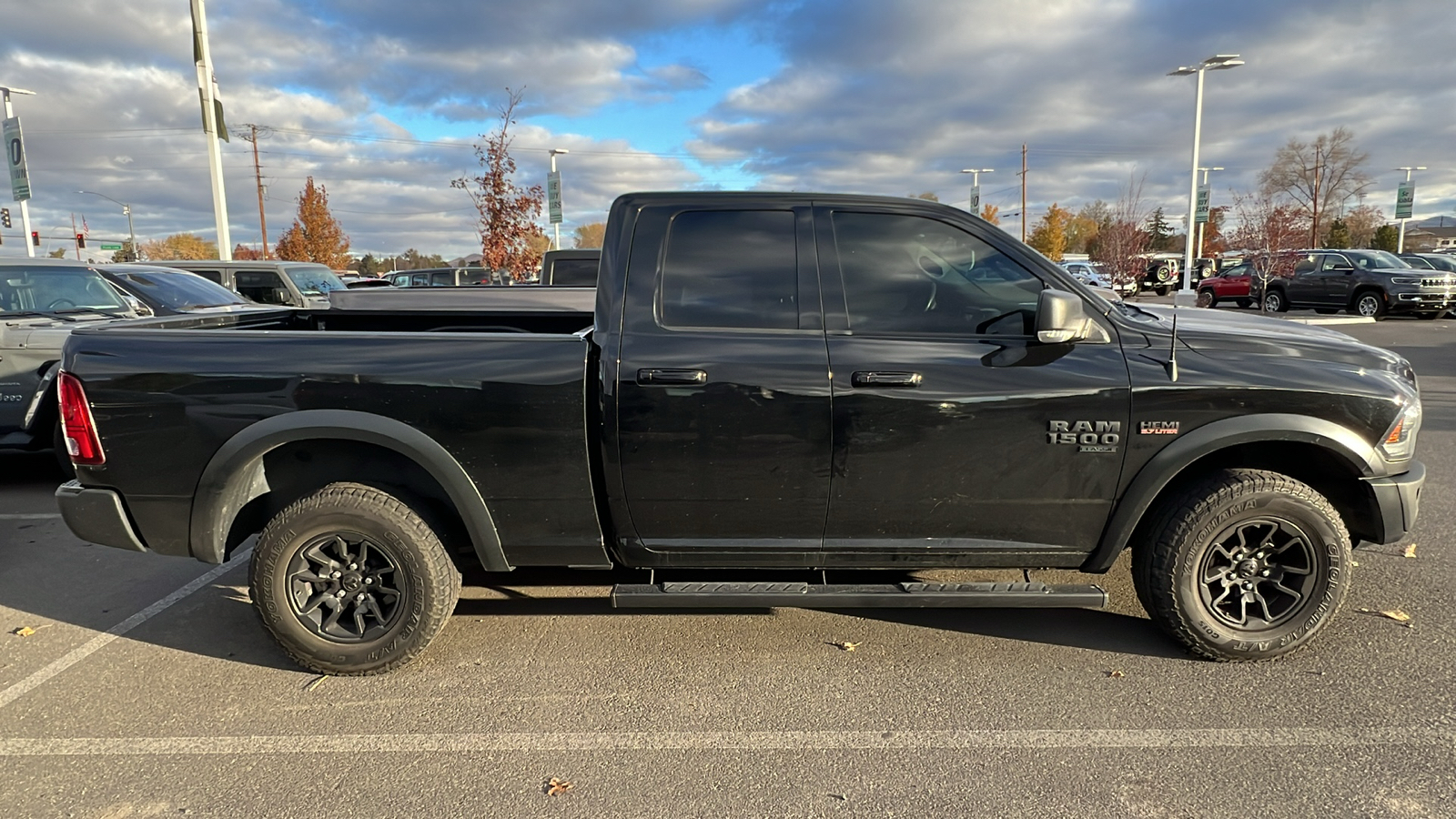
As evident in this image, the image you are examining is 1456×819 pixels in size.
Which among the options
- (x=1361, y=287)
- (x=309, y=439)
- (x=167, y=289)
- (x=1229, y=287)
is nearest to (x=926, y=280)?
(x=309, y=439)

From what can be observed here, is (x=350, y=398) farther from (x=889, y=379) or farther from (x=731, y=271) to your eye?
(x=889, y=379)

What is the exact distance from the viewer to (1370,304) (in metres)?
20.6

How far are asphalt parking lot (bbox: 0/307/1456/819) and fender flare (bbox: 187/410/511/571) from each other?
2.02 ft

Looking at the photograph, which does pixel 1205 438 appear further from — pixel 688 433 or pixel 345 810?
pixel 345 810

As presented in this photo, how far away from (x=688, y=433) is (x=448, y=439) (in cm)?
99

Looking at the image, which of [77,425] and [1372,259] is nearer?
[77,425]

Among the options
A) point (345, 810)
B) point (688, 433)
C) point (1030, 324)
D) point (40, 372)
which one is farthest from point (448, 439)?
point (40, 372)

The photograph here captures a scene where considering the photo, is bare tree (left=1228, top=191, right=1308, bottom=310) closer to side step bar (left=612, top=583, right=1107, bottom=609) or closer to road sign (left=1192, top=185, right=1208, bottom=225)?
road sign (left=1192, top=185, right=1208, bottom=225)

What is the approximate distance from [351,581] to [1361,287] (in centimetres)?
2499

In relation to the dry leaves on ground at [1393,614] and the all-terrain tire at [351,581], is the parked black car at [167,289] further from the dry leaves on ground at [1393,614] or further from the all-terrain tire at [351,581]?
the dry leaves on ground at [1393,614]

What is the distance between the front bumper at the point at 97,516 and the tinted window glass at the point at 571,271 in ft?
20.5

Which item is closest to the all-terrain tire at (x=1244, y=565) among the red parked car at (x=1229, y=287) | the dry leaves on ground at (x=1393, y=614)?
the dry leaves on ground at (x=1393, y=614)

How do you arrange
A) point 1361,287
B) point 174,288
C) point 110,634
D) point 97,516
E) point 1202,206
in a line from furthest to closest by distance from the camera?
point 1202,206 < point 1361,287 < point 174,288 < point 110,634 < point 97,516

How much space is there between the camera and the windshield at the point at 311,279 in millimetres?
14336
